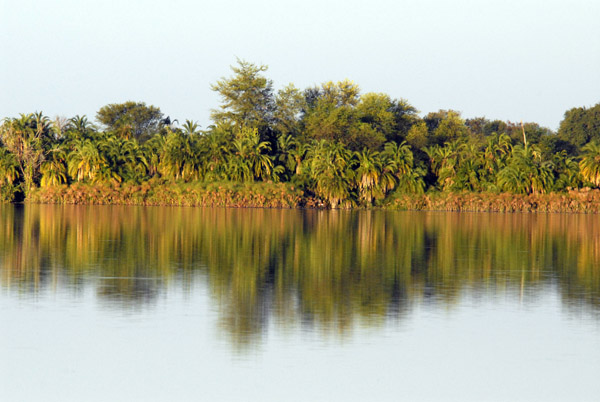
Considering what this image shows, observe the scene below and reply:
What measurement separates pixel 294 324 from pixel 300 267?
7942 mm

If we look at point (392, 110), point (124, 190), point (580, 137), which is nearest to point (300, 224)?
point (124, 190)

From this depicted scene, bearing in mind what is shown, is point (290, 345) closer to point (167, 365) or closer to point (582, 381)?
point (167, 365)

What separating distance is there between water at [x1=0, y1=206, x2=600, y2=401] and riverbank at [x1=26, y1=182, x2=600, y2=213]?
38414 mm

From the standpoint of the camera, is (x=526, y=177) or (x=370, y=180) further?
(x=370, y=180)

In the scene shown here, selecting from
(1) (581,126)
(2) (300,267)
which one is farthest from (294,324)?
(1) (581,126)

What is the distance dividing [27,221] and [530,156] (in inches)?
1651

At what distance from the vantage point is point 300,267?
21.1 meters

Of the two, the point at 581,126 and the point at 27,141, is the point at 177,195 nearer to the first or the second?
the point at 27,141

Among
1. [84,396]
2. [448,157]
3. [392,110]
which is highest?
[392,110]

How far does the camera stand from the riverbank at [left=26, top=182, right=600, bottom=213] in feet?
211

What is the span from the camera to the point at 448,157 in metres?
70.4

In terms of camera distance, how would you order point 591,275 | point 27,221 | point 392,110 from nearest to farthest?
point 591,275 → point 27,221 → point 392,110

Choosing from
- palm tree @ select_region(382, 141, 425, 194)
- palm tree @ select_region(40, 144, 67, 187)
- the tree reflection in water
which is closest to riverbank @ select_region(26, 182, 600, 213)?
palm tree @ select_region(382, 141, 425, 194)

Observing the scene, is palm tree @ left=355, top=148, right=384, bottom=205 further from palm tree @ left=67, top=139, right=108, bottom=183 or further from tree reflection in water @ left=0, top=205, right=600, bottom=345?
tree reflection in water @ left=0, top=205, right=600, bottom=345
